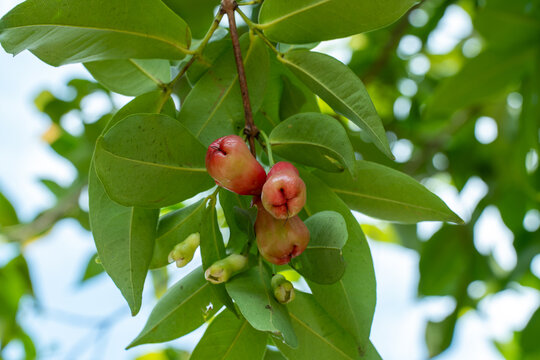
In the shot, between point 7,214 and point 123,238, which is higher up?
point 123,238

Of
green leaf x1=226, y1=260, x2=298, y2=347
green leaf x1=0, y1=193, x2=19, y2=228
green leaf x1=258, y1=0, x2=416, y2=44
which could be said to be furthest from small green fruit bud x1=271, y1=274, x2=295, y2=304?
green leaf x1=0, y1=193, x2=19, y2=228

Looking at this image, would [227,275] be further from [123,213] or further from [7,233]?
[7,233]

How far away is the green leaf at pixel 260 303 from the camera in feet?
A: 1.76

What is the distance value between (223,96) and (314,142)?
0.16 m

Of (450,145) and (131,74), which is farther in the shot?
(450,145)

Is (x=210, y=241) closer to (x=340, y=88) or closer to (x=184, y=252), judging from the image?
(x=184, y=252)

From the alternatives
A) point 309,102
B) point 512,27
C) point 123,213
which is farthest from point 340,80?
point 512,27

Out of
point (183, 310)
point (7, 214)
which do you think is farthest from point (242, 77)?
point (7, 214)

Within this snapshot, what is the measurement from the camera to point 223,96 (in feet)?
2.40

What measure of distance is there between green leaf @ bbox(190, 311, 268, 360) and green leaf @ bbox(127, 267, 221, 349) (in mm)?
26

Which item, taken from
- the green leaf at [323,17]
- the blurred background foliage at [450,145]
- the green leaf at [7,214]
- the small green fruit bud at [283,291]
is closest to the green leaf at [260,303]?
the small green fruit bud at [283,291]

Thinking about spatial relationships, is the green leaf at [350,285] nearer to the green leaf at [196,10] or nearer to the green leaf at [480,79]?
the green leaf at [196,10]

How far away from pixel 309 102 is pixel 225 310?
31 cm

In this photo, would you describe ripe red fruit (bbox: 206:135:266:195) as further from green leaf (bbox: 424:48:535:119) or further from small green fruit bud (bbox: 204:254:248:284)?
green leaf (bbox: 424:48:535:119)
